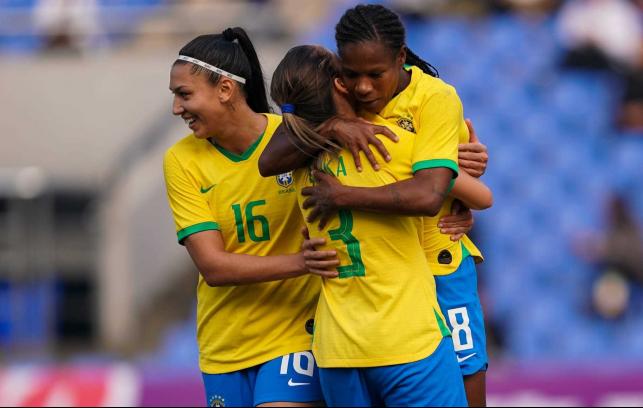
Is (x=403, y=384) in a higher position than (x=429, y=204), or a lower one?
lower

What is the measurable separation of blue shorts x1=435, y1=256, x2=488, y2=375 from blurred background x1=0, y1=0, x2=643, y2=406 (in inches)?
194

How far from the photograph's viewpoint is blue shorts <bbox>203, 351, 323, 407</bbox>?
154 inches

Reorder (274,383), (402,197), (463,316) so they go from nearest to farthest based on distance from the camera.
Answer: (402,197) < (274,383) < (463,316)

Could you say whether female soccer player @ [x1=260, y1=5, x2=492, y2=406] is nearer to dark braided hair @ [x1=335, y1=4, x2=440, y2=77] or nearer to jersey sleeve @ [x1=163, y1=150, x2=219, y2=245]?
dark braided hair @ [x1=335, y1=4, x2=440, y2=77]

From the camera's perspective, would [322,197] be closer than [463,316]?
Yes

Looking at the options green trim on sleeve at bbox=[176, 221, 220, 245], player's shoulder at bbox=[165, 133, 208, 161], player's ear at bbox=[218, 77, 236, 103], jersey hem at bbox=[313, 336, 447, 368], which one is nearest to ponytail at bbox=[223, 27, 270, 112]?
player's ear at bbox=[218, 77, 236, 103]

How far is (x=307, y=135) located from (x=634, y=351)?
6539mm

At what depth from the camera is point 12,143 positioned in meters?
11.7

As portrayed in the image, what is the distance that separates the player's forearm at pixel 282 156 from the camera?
3.51m

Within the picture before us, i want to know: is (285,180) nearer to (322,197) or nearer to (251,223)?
(251,223)

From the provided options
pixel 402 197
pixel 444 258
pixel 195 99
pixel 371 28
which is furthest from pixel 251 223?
pixel 371 28

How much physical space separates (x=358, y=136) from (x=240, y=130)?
0.70 meters

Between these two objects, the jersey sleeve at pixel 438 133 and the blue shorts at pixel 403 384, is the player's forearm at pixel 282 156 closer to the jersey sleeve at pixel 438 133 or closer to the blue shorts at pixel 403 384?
the jersey sleeve at pixel 438 133

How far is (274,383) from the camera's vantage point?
3.92m
